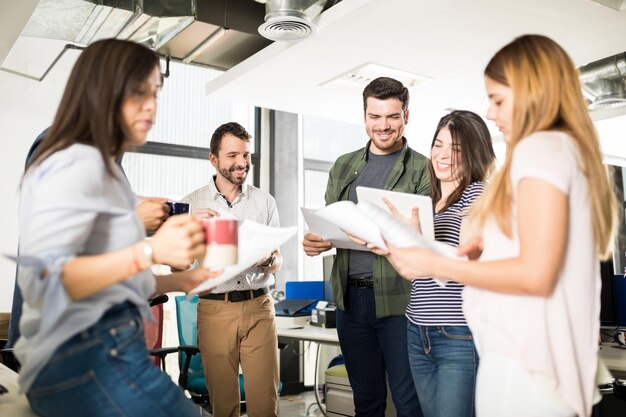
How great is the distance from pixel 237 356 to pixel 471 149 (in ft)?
5.03

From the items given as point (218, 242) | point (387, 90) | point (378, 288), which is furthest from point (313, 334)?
point (218, 242)

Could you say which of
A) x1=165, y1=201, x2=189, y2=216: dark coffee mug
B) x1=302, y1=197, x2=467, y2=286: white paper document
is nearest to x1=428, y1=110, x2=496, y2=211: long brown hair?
x1=302, y1=197, x2=467, y2=286: white paper document

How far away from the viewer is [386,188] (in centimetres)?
234

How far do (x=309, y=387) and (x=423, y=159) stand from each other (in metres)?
3.72

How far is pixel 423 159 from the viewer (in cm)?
237

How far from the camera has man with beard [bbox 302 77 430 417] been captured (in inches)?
84.7

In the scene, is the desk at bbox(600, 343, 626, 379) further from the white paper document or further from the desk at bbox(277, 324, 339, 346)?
the desk at bbox(277, 324, 339, 346)

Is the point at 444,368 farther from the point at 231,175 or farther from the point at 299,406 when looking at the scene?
the point at 299,406

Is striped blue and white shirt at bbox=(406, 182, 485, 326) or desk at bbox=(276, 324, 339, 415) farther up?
striped blue and white shirt at bbox=(406, 182, 485, 326)

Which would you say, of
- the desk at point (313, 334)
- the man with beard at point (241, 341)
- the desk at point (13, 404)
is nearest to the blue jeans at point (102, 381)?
the desk at point (13, 404)

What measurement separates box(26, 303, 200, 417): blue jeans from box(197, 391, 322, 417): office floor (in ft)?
12.2

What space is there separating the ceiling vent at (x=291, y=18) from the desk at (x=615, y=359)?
2518mm

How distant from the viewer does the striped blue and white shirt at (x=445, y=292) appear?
5.58ft

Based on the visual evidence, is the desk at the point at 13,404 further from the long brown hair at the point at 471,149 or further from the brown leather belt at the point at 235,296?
the long brown hair at the point at 471,149
